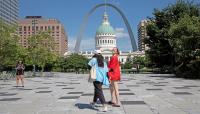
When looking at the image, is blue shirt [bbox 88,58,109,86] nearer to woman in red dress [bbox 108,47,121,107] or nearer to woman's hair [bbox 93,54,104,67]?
woman's hair [bbox 93,54,104,67]

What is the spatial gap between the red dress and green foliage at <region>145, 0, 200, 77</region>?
21611 millimetres

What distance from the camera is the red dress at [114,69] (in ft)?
39.3

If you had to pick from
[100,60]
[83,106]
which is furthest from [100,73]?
[83,106]

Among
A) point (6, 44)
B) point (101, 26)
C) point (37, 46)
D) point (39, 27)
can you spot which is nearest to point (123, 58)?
point (101, 26)

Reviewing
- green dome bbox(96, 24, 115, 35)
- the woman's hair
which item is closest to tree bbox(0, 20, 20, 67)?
the woman's hair

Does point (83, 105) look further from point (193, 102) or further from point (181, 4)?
point (181, 4)

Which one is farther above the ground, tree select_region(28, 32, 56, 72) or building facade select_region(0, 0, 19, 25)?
building facade select_region(0, 0, 19, 25)

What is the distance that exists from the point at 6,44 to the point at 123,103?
3257 centimetres

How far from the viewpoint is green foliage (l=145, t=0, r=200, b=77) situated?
113ft

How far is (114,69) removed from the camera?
12.1m

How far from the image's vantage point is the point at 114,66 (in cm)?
1215

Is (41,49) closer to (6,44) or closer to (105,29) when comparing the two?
(6,44)

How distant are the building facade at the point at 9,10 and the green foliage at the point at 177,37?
252ft

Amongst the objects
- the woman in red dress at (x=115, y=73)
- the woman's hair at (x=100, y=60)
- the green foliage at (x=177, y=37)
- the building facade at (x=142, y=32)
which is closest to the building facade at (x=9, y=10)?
the building facade at (x=142, y=32)
